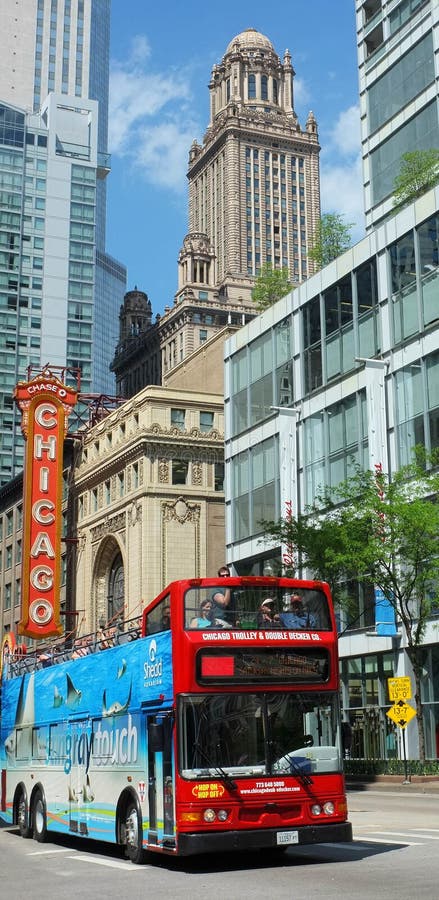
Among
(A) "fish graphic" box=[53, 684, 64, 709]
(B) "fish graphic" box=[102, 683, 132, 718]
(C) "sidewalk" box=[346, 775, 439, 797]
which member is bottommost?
(C) "sidewalk" box=[346, 775, 439, 797]

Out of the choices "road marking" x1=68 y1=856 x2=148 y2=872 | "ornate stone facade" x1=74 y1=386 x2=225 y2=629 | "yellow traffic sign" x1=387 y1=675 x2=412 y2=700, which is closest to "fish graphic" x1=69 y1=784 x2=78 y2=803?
"road marking" x1=68 y1=856 x2=148 y2=872

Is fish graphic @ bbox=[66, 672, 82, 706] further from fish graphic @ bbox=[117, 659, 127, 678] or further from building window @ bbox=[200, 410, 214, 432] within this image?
building window @ bbox=[200, 410, 214, 432]

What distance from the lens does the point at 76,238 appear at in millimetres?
152375

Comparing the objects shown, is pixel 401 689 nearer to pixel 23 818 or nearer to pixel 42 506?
pixel 23 818

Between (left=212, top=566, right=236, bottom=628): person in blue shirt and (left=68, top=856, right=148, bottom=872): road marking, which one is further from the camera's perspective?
(left=68, top=856, right=148, bottom=872): road marking

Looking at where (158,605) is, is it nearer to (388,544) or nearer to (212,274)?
(388,544)

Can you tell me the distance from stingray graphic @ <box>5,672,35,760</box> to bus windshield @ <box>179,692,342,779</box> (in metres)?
9.16

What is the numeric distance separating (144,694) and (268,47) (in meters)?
178

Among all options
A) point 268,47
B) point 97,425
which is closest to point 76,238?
point 268,47

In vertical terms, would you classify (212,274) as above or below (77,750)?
above

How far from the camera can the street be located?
11.9 metres

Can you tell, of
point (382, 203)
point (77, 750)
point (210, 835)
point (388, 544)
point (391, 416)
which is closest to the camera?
point (210, 835)

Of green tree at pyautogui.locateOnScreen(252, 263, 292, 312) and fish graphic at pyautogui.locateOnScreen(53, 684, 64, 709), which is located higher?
green tree at pyautogui.locateOnScreen(252, 263, 292, 312)

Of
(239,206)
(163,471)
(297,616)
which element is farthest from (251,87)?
(297,616)
